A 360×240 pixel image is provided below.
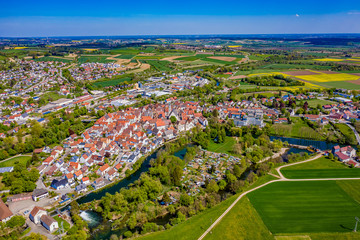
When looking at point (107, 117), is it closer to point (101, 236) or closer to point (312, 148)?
point (101, 236)

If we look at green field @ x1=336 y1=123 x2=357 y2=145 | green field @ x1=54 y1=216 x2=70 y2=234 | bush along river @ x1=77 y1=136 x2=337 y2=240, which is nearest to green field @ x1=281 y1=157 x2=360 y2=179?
bush along river @ x1=77 y1=136 x2=337 y2=240

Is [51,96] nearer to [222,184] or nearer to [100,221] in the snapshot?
[100,221]

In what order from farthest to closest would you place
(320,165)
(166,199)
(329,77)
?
(329,77)
(320,165)
(166,199)

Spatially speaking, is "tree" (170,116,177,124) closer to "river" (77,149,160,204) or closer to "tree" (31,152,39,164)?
"river" (77,149,160,204)

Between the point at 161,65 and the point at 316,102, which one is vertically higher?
the point at 161,65

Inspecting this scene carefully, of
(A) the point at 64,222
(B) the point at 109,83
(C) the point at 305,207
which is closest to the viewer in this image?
(A) the point at 64,222

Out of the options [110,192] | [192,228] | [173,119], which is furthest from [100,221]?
[173,119]

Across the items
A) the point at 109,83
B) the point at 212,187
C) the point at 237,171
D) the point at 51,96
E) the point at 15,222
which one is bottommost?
the point at 15,222
